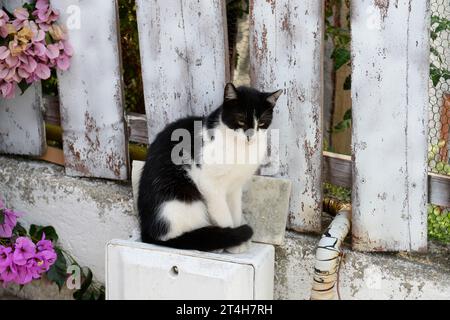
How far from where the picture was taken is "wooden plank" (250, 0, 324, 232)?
6.98 ft

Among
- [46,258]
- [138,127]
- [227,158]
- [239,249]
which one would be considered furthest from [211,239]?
[46,258]

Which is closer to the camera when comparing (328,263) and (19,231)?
(328,263)

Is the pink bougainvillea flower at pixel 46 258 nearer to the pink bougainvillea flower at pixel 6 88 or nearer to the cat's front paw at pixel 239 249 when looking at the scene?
the pink bougainvillea flower at pixel 6 88

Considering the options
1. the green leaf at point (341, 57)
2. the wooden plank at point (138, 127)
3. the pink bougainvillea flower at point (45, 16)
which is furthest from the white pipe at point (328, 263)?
the pink bougainvillea flower at point (45, 16)

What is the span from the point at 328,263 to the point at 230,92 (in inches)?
24.7

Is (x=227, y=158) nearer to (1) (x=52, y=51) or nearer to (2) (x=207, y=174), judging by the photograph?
(2) (x=207, y=174)

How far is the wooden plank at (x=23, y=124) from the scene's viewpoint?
8.91 ft

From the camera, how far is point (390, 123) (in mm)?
2072

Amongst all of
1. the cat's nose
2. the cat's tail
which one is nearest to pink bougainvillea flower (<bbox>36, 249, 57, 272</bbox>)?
the cat's tail

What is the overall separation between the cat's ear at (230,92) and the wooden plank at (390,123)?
37 cm

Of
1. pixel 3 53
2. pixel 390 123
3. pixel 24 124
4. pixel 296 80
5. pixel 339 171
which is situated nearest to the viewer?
pixel 390 123

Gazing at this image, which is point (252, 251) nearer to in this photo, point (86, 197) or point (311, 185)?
point (311, 185)

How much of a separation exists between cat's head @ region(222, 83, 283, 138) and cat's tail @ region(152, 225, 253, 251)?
32 centimetres
